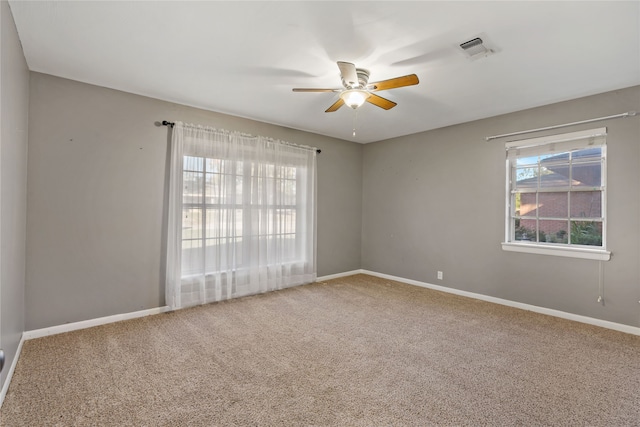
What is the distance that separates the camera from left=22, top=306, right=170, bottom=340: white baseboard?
114 inches

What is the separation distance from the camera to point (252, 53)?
2580 millimetres

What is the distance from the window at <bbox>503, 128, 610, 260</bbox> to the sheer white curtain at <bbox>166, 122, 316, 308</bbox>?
2.88 m

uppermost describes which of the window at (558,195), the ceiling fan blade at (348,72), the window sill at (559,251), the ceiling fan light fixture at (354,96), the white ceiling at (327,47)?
the white ceiling at (327,47)

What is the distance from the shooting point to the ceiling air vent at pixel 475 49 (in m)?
2.34

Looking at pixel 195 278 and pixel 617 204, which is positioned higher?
pixel 617 204

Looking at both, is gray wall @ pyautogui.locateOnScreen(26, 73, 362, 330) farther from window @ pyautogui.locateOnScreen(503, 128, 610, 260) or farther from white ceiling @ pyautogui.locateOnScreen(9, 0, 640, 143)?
window @ pyautogui.locateOnScreen(503, 128, 610, 260)

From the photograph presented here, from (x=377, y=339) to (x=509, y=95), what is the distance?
9.79 feet

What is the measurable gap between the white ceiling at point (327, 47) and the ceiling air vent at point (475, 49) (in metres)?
0.05

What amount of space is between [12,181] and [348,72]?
2626 millimetres

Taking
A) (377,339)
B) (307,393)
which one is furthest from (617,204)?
(307,393)

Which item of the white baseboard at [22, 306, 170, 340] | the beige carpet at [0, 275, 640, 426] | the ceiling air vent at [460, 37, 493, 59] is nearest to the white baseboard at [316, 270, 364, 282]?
the beige carpet at [0, 275, 640, 426]

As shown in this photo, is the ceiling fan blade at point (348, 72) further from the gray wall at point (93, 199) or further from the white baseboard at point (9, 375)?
the white baseboard at point (9, 375)

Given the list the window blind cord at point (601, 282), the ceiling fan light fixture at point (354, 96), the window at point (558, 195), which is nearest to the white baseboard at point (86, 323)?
the ceiling fan light fixture at point (354, 96)

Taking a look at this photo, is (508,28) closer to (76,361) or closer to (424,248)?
(424,248)
